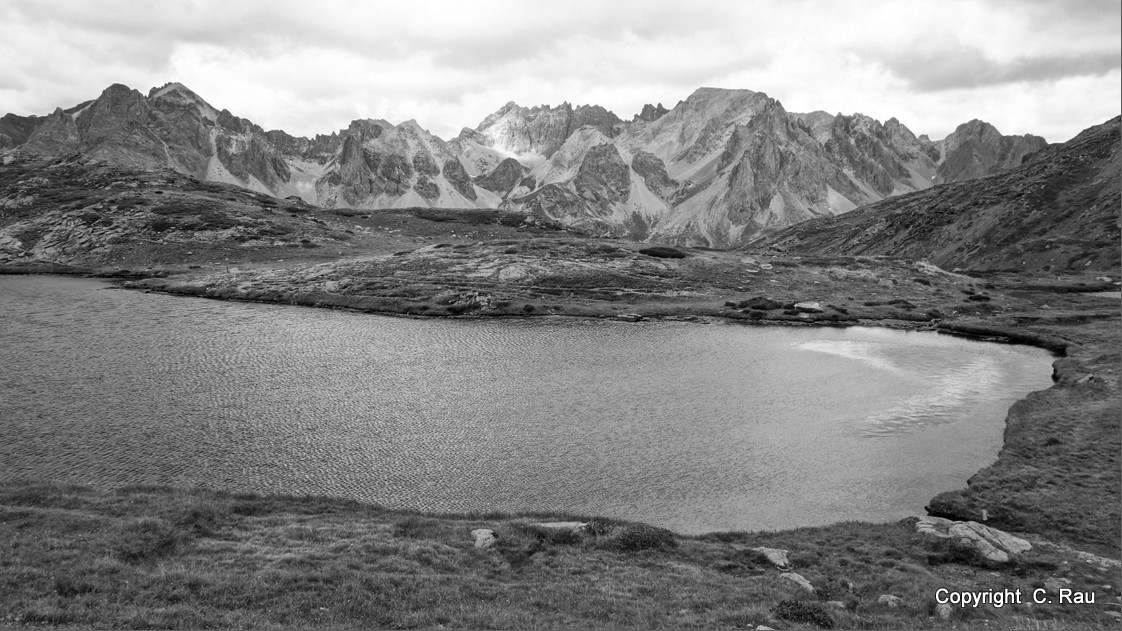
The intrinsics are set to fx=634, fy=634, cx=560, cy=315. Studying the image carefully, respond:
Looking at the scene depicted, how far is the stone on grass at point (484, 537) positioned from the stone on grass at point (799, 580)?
13105 mm

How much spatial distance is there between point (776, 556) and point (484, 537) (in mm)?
13945

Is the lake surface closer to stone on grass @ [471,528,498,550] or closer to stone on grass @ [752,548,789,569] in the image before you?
stone on grass @ [752,548,789,569]

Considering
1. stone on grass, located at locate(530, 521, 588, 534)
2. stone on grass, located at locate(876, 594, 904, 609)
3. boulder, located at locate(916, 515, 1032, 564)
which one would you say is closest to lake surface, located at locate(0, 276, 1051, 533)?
boulder, located at locate(916, 515, 1032, 564)

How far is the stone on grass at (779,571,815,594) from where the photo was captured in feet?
88.5

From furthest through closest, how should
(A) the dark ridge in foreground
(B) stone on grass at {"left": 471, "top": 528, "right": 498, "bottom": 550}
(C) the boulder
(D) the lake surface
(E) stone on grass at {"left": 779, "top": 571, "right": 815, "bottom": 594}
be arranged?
(D) the lake surface, (C) the boulder, (B) stone on grass at {"left": 471, "top": 528, "right": 498, "bottom": 550}, (E) stone on grass at {"left": 779, "top": 571, "right": 815, "bottom": 594}, (A) the dark ridge in foreground

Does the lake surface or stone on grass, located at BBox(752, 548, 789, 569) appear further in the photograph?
the lake surface

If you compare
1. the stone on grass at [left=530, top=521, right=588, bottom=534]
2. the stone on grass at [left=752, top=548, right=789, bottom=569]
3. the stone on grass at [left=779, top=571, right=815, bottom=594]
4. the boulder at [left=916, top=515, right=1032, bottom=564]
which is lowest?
the stone on grass at [left=752, top=548, right=789, bottom=569]

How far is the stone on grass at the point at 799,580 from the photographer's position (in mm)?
26961

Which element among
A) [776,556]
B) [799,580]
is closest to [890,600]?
[799,580]

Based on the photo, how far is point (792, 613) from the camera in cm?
2361

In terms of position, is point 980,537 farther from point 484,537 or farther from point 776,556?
point 484,537

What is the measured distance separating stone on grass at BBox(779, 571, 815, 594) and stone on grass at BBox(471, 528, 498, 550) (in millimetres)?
13105

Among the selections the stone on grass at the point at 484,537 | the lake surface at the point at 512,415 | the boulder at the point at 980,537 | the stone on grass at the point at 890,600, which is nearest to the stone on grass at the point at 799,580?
the stone on grass at the point at 890,600

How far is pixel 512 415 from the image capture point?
53.6 m
